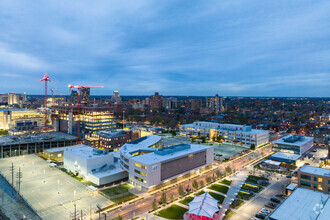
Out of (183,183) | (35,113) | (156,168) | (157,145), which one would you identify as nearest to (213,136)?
(157,145)

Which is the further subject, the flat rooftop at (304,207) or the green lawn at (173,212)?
the green lawn at (173,212)

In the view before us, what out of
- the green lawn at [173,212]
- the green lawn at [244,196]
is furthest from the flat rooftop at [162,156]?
the green lawn at [244,196]

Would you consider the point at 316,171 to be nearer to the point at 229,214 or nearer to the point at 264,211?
the point at 264,211

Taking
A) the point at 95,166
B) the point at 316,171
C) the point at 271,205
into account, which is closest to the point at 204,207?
the point at 271,205

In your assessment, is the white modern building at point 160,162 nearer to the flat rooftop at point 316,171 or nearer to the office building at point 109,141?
the office building at point 109,141

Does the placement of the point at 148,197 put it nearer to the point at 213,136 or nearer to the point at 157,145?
the point at 157,145

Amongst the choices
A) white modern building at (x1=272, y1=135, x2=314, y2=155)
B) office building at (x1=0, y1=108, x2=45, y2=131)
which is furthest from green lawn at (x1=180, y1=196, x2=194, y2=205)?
office building at (x1=0, y1=108, x2=45, y2=131)

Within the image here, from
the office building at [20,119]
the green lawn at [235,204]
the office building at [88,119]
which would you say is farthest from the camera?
the office building at [20,119]
